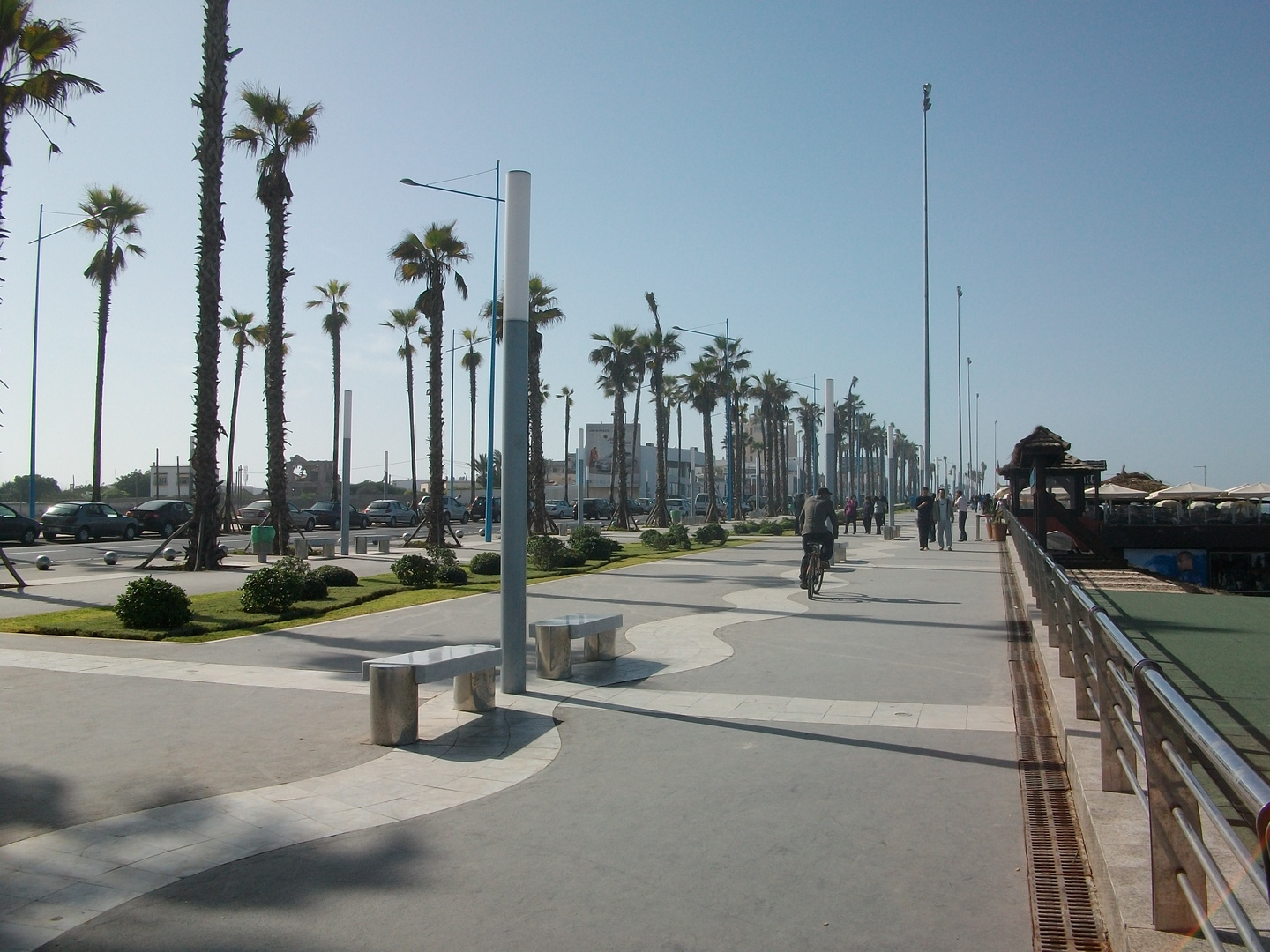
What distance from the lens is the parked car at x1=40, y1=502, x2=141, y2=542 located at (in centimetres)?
3569

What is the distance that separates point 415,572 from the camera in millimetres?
18141

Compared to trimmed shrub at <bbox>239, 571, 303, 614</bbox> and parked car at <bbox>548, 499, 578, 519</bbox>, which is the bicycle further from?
parked car at <bbox>548, 499, 578, 519</bbox>

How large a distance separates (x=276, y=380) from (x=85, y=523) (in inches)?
586

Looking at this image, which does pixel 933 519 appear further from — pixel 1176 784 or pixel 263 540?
pixel 1176 784

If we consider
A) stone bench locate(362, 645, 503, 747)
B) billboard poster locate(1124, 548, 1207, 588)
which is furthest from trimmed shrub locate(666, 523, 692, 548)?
stone bench locate(362, 645, 503, 747)

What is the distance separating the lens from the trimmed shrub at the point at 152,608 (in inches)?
492

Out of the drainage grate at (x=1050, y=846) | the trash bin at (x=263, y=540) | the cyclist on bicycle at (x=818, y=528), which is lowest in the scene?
the drainage grate at (x=1050, y=846)

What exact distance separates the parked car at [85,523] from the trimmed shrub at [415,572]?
Result: 23.3 metres

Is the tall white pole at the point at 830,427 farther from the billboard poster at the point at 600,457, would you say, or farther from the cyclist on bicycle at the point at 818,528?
the billboard poster at the point at 600,457

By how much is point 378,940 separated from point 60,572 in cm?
2149

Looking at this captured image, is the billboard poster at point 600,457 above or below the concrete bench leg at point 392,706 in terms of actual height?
above

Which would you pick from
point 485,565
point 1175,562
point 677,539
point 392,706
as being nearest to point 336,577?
point 485,565

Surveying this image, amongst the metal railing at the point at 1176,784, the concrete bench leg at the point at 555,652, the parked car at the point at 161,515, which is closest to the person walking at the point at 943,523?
the concrete bench leg at the point at 555,652

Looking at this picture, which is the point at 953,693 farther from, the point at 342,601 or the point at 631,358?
the point at 631,358
